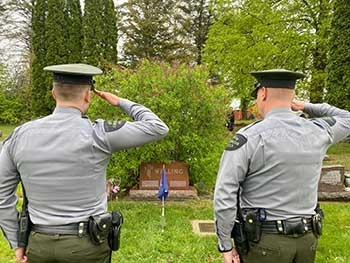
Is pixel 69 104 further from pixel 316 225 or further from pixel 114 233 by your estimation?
pixel 316 225

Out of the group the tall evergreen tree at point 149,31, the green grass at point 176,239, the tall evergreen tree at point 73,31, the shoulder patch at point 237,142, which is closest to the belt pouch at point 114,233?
the shoulder patch at point 237,142

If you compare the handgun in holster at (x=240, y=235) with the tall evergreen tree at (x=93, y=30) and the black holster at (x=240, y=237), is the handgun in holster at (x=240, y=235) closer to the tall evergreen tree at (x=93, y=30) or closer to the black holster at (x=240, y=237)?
the black holster at (x=240, y=237)

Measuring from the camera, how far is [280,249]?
→ 8.10ft

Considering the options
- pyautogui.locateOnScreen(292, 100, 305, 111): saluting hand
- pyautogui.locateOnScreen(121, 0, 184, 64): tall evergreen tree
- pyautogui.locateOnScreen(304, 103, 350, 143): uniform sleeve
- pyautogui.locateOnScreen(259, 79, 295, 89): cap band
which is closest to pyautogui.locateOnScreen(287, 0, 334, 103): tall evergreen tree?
pyautogui.locateOnScreen(121, 0, 184, 64): tall evergreen tree

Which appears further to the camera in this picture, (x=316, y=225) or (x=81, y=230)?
(x=316, y=225)

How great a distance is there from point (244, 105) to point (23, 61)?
53.4ft

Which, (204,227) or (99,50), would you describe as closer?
(204,227)

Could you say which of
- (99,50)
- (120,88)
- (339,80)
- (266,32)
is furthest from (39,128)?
(99,50)

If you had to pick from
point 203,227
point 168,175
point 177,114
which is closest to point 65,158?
point 203,227

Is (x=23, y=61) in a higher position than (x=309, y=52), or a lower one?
lower

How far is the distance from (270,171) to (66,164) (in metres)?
1.17

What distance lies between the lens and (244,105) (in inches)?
914

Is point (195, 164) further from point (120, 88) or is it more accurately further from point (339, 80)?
point (339, 80)

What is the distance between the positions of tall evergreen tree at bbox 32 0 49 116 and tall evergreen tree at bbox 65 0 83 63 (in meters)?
1.38
